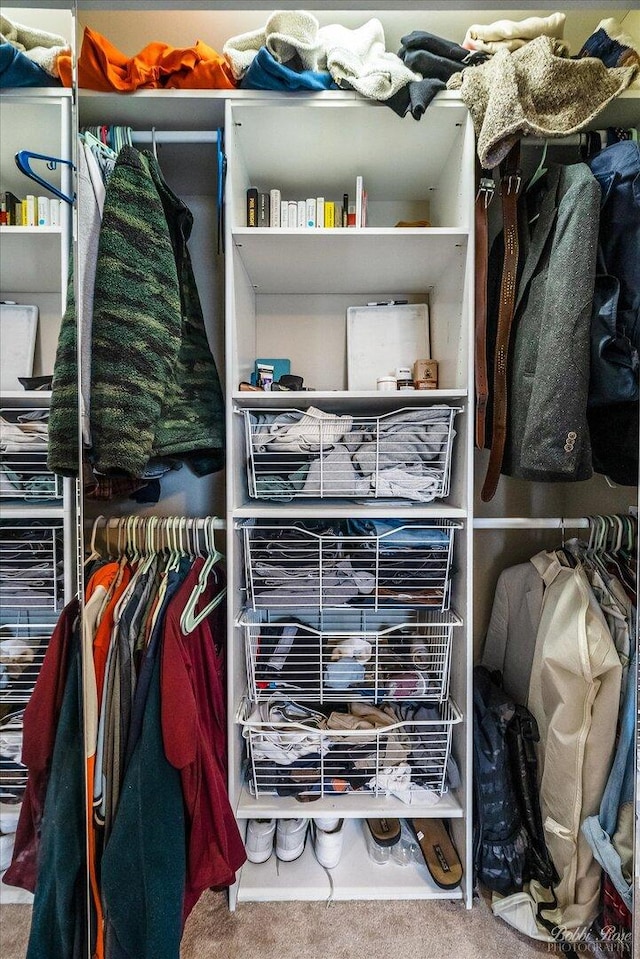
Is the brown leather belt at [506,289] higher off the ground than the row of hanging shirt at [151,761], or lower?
higher

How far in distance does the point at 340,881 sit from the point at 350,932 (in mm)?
96

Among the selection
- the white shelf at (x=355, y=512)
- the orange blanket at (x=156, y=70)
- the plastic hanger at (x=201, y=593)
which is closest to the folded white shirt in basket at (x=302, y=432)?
the white shelf at (x=355, y=512)

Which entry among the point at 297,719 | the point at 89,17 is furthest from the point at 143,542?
the point at 89,17

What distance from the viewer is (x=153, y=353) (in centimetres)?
85

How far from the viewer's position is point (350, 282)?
1221 mm

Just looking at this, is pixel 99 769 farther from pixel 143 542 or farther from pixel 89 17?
pixel 89 17

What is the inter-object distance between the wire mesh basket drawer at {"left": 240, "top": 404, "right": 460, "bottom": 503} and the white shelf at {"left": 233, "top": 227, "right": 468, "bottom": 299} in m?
0.39

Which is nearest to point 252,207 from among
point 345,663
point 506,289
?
point 506,289

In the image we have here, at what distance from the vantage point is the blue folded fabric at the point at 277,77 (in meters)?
0.89

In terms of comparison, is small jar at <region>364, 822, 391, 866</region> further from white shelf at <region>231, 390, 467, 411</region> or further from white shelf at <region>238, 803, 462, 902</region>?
white shelf at <region>231, 390, 467, 411</region>

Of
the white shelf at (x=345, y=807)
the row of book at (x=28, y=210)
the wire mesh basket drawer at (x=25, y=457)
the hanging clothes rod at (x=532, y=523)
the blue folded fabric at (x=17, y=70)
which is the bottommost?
the white shelf at (x=345, y=807)

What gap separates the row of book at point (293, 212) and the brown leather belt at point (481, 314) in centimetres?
29

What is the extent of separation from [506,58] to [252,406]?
2.91ft

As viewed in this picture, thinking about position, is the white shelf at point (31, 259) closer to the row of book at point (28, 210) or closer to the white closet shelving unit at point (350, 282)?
the row of book at point (28, 210)
